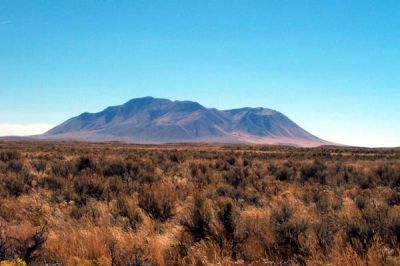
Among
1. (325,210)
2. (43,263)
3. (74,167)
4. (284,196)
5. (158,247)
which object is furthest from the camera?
(74,167)

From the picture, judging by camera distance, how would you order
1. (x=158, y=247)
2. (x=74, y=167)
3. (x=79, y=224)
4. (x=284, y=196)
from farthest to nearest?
1. (x=74, y=167)
2. (x=284, y=196)
3. (x=79, y=224)
4. (x=158, y=247)

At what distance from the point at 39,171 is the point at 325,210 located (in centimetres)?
1566

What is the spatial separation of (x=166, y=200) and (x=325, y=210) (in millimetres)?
4215

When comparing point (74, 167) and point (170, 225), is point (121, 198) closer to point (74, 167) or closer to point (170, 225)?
point (170, 225)

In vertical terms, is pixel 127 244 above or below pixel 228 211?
below

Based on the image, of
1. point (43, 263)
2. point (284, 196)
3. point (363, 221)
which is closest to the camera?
point (43, 263)

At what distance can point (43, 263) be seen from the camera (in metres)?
6.28

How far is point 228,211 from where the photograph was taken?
315 inches

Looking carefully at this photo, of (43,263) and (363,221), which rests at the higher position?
(363,221)

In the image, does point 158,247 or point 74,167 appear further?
point 74,167

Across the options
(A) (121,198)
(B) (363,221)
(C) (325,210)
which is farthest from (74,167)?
(B) (363,221)

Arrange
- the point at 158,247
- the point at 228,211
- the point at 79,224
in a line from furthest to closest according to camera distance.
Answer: the point at 79,224
the point at 228,211
the point at 158,247

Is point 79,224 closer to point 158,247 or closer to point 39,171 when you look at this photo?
point 158,247

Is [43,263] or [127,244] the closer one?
[43,263]
